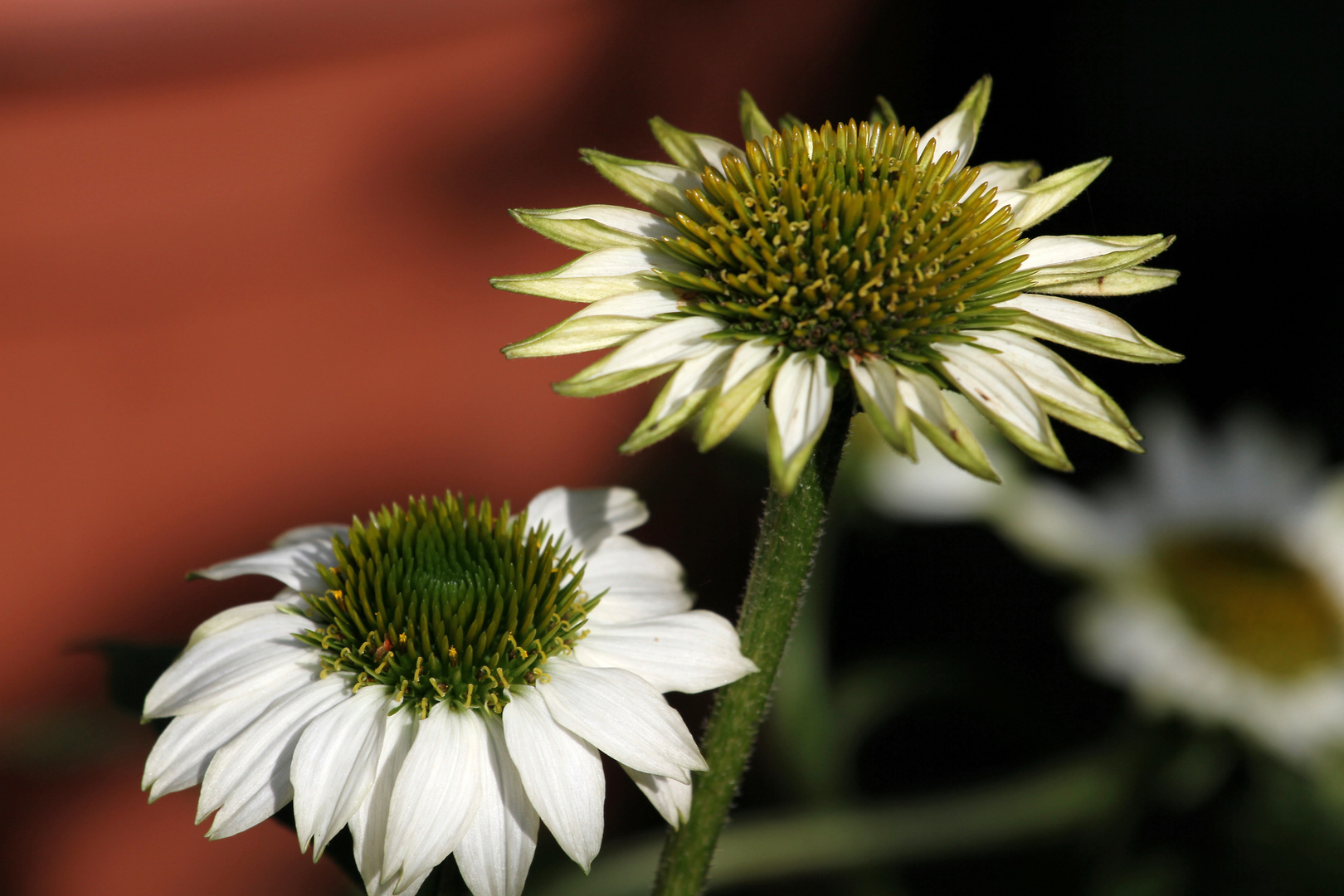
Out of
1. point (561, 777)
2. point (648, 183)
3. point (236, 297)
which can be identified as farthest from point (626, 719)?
point (236, 297)

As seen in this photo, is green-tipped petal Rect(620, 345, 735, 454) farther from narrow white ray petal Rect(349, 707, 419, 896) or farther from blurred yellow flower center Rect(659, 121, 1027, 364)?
narrow white ray petal Rect(349, 707, 419, 896)

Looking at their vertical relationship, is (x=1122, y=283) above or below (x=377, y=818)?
above

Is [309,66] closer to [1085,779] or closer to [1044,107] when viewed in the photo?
[1085,779]

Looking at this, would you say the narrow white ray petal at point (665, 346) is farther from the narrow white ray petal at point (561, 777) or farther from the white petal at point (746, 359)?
the narrow white ray petal at point (561, 777)

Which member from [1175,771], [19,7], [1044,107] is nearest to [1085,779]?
[1175,771]

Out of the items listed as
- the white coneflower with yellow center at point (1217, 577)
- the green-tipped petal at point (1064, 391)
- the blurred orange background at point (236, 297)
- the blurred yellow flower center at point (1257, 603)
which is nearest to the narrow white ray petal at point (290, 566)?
the green-tipped petal at point (1064, 391)

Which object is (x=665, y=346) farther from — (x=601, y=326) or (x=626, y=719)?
(x=626, y=719)
